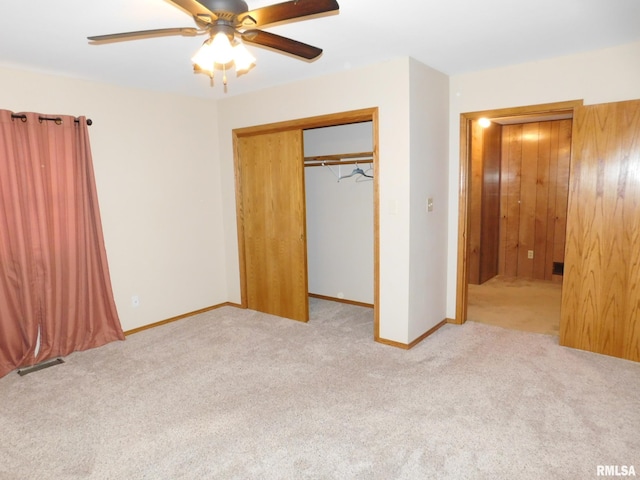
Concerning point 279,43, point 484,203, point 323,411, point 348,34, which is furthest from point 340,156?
point 323,411

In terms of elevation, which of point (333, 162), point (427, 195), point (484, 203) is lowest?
point (484, 203)

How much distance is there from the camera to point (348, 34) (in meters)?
2.68

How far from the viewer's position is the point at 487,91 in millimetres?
3639

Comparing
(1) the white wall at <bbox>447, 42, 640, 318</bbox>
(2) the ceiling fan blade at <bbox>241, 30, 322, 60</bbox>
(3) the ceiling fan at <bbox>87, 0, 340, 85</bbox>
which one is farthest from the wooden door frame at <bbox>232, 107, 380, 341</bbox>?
(3) the ceiling fan at <bbox>87, 0, 340, 85</bbox>

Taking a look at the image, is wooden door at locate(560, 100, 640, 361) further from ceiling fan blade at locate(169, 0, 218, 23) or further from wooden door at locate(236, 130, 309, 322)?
ceiling fan blade at locate(169, 0, 218, 23)

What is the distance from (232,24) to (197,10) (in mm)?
194

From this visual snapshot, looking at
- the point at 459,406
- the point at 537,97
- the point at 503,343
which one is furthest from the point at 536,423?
the point at 537,97

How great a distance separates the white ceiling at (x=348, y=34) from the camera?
2270 mm

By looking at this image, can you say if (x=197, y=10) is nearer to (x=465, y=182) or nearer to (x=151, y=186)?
(x=151, y=186)

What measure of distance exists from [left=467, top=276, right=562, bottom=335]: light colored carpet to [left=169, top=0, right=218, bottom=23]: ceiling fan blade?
142 inches

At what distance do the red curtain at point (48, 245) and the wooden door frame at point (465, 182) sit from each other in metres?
3.26

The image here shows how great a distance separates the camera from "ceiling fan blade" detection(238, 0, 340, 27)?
167 centimetres

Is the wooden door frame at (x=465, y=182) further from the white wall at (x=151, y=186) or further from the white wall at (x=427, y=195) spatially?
the white wall at (x=151, y=186)

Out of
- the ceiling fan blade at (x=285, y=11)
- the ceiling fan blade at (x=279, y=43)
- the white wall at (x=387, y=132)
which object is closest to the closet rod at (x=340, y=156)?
the white wall at (x=387, y=132)
